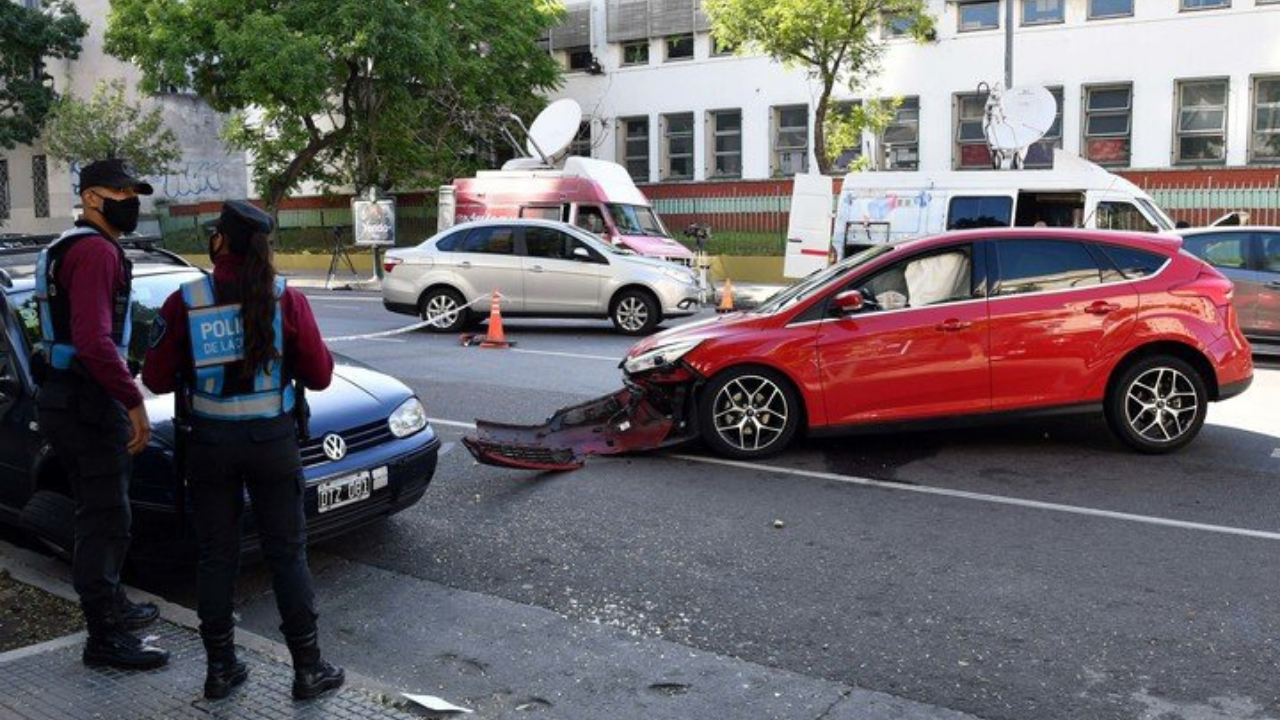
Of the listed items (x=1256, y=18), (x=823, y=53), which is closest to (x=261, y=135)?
(x=823, y=53)

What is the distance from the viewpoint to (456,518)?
23.3 feet

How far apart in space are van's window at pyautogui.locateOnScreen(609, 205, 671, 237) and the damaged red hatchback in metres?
13.5

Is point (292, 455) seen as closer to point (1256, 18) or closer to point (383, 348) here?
point (383, 348)

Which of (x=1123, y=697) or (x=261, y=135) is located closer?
(x=1123, y=697)

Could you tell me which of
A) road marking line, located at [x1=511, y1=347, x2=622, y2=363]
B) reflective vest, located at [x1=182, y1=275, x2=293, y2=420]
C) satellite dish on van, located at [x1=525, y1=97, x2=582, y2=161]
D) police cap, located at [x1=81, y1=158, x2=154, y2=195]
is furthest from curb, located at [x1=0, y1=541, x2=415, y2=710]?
satellite dish on van, located at [x1=525, y1=97, x2=582, y2=161]

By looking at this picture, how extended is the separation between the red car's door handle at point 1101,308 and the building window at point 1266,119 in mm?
21781

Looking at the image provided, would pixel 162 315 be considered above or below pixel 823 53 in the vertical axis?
below

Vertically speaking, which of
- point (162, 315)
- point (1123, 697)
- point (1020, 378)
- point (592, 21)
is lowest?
point (1123, 697)

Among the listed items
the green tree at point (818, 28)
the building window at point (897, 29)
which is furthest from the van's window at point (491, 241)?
the building window at point (897, 29)

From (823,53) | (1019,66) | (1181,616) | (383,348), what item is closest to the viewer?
(1181,616)

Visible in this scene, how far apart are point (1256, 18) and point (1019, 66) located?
5.16m

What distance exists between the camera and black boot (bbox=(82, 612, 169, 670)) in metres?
4.66

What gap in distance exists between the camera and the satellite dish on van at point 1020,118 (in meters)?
19.9

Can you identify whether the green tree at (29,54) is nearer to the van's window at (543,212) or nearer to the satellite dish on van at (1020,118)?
the van's window at (543,212)
